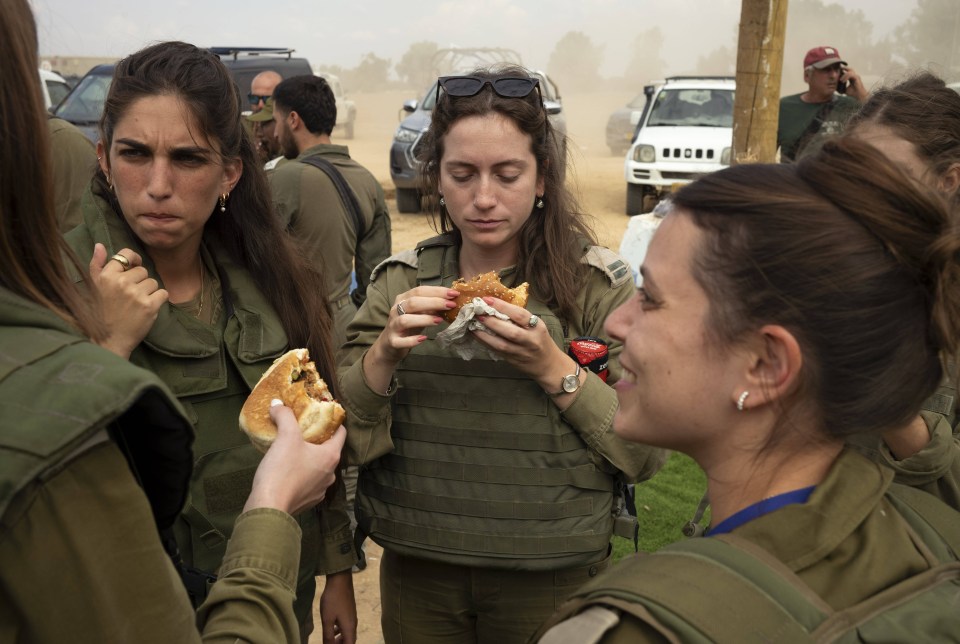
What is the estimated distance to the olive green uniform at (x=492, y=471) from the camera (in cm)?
254

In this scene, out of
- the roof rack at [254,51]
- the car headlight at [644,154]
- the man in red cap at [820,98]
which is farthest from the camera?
the roof rack at [254,51]

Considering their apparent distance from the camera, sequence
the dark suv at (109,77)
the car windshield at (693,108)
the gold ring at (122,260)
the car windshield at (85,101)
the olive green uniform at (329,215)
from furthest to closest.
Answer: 1. the car windshield at (693,108)
2. the car windshield at (85,101)
3. the dark suv at (109,77)
4. the olive green uniform at (329,215)
5. the gold ring at (122,260)

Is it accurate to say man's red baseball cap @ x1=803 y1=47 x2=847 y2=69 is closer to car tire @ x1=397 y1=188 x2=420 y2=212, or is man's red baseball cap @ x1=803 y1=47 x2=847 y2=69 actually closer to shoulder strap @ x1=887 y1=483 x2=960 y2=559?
shoulder strap @ x1=887 y1=483 x2=960 y2=559

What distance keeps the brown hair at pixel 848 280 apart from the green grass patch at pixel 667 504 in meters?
3.48

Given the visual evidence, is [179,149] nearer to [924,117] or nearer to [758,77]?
[924,117]

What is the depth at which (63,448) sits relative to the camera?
1075 mm

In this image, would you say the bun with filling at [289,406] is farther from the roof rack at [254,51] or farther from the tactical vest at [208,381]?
the roof rack at [254,51]

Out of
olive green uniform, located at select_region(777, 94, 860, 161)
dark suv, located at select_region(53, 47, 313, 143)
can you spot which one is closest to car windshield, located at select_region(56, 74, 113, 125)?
dark suv, located at select_region(53, 47, 313, 143)

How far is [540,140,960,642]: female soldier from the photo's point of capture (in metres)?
1.33

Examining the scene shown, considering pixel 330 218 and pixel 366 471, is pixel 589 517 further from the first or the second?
pixel 330 218

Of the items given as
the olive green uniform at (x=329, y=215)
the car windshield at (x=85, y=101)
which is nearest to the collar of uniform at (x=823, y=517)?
the olive green uniform at (x=329, y=215)

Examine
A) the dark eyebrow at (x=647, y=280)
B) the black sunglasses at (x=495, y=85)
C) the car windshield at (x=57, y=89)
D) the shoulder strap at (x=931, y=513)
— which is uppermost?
the black sunglasses at (x=495, y=85)

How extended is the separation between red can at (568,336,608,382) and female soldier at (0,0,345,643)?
1.39 metres

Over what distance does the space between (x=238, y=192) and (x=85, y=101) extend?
1143 centimetres
